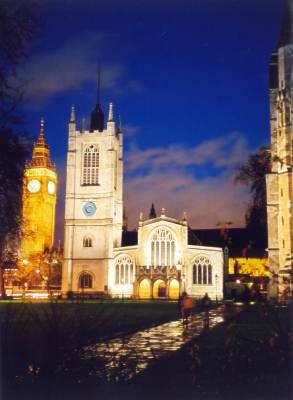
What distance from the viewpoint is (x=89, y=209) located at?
64.2 metres

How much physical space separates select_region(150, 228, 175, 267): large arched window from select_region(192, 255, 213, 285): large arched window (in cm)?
289

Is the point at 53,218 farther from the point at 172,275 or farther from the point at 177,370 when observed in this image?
the point at 177,370

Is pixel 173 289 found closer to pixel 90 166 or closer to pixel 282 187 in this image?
pixel 90 166

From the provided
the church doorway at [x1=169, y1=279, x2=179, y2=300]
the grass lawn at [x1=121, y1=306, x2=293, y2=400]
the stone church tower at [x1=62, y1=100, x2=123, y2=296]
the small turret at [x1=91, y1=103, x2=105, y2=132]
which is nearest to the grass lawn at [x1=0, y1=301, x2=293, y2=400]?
the grass lawn at [x1=121, y1=306, x2=293, y2=400]

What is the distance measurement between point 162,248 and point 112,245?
6.49 meters

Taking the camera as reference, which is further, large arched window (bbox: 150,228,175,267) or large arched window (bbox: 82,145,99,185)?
large arched window (bbox: 82,145,99,185)

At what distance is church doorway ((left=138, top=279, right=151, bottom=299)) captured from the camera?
58.2m

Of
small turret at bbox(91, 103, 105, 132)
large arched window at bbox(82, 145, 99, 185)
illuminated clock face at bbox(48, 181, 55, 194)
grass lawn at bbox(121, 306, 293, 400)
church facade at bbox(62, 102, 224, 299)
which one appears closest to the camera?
grass lawn at bbox(121, 306, 293, 400)

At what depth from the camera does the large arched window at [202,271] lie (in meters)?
57.3

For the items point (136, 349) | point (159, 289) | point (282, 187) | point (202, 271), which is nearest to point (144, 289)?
point (159, 289)

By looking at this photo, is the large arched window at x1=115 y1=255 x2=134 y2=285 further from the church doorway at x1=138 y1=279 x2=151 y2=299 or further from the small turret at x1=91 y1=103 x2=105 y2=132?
the small turret at x1=91 y1=103 x2=105 y2=132

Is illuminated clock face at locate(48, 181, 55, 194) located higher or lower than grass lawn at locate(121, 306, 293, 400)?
higher

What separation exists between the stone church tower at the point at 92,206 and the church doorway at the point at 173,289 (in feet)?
26.4

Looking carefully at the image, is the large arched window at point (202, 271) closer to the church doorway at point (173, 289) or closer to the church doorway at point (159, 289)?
the church doorway at point (173, 289)
